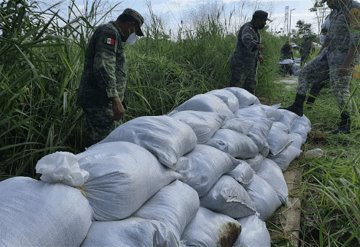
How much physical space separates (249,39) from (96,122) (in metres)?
2.48

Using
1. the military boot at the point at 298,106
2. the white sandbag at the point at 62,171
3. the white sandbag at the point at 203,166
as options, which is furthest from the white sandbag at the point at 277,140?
the white sandbag at the point at 62,171

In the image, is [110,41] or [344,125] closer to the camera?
[110,41]

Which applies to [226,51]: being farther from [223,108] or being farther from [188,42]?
[223,108]

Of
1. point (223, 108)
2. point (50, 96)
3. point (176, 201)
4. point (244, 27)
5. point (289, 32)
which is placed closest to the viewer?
point (176, 201)

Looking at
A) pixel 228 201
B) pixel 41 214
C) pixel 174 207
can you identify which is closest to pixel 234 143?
pixel 228 201

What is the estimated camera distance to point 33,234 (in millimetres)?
1005

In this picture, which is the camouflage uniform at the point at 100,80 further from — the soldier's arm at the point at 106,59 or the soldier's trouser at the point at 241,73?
the soldier's trouser at the point at 241,73

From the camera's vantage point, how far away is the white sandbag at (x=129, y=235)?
1171mm

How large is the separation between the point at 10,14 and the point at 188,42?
331 centimetres

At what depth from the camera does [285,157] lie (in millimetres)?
2926

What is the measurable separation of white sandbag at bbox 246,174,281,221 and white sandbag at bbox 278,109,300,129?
4.49 feet

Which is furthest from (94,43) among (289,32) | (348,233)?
(289,32)

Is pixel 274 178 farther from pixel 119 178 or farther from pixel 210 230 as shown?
pixel 119 178

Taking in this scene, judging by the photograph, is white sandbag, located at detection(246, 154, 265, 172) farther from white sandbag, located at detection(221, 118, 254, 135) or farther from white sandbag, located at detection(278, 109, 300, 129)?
white sandbag, located at detection(278, 109, 300, 129)
